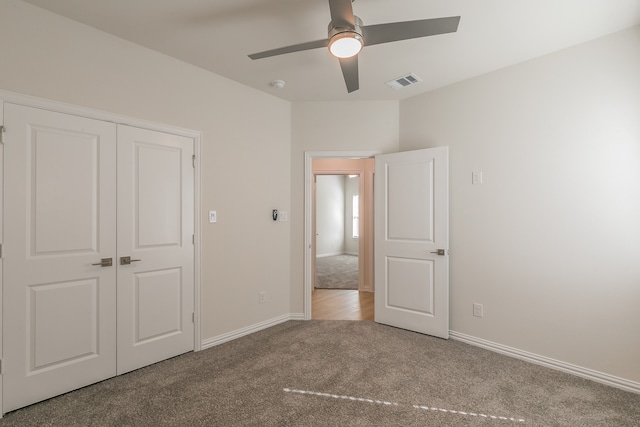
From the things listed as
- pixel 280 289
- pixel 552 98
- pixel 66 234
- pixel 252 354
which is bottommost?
pixel 252 354

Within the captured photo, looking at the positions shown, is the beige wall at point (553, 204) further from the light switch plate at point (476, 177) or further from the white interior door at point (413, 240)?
the white interior door at point (413, 240)

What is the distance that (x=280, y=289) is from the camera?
3795mm

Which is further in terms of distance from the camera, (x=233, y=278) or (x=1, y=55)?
(x=233, y=278)

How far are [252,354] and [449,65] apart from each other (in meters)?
3.34

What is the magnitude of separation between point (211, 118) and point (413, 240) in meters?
2.56

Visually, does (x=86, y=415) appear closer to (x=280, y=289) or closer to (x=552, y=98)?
(x=280, y=289)

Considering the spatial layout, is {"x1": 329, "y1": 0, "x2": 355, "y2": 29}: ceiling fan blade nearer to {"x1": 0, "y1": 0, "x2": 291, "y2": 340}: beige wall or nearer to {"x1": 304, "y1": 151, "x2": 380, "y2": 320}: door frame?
{"x1": 0, "y1": 0, "x2": 291, "y2": 340}: beige wall

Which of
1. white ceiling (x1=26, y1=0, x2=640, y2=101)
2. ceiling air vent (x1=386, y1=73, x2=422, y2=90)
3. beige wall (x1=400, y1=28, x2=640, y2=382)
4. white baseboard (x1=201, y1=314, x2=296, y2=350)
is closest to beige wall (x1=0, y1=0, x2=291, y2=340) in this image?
white baseboard (x1=201, y1=314, x2=296, y2=350)

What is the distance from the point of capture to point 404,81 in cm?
326

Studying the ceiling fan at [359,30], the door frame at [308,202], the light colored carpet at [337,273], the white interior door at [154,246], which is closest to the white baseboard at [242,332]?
the white interior door at [154,246]

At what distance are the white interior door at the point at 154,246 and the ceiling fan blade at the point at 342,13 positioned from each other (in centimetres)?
184

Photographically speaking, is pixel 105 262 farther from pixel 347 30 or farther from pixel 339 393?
pixel 347 30

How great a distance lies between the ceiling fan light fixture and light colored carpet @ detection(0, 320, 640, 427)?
92.8 inches

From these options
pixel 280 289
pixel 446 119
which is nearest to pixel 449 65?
pixel 446 119
